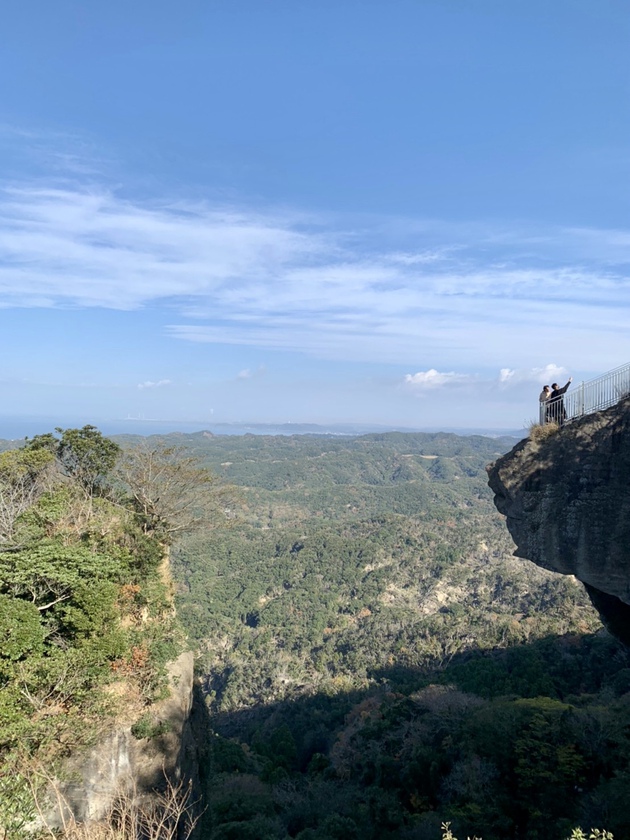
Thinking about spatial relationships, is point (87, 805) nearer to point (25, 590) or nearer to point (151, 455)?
point (25, 590)

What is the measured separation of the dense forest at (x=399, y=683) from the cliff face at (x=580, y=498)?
226 inches

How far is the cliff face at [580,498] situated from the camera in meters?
12.2

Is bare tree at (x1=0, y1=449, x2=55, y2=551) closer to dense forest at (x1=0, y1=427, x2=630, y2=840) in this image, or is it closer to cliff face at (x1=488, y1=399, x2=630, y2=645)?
dense forest at (x1=0, y1=427, x2=630, y2=840)

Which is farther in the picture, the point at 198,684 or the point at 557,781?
the point at 198,684

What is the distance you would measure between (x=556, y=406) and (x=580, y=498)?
3030mm

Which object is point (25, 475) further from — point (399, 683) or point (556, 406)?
point (399, 683)

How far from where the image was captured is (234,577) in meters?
89.3

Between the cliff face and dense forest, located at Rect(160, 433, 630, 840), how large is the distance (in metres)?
5.74

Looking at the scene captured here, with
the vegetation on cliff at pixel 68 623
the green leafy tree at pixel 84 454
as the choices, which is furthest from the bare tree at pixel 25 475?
the green leafy tree at pixel 84 454

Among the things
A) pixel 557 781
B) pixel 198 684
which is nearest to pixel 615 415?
pixel 557 781

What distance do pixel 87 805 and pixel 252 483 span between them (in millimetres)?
159410

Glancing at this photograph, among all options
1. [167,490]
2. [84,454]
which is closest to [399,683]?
[167,490]

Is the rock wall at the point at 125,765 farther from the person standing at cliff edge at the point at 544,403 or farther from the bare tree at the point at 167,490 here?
the person standing at cliff edge at the point at 544,403

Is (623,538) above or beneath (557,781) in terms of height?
above
